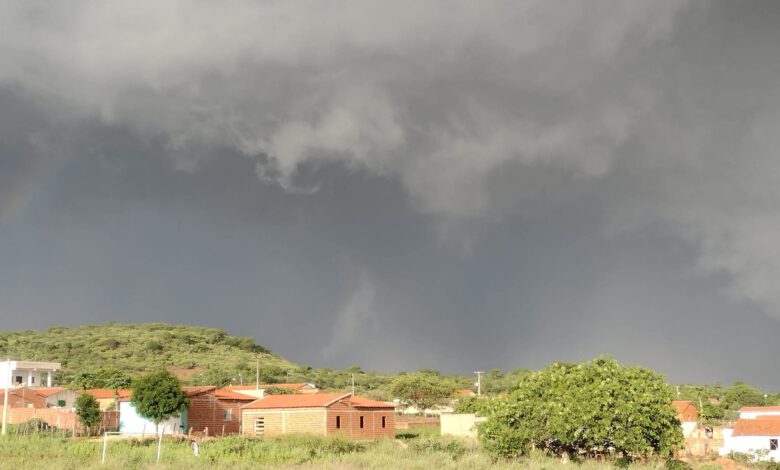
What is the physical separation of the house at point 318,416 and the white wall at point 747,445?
24098mm

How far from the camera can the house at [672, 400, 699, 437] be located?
73.6 metres

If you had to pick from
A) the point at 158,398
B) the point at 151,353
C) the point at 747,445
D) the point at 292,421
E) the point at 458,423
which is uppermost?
the point at 151,353

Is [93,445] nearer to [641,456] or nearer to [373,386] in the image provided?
[641,456]

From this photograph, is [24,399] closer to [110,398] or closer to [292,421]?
[110,398]

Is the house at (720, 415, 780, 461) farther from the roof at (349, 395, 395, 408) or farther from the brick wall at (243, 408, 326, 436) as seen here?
the brick wall at (243, 408, 326, 436)

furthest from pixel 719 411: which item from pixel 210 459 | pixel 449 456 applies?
pixel 210 459

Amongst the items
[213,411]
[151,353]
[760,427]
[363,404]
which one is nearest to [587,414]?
[363,404]

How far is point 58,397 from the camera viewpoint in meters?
71.4

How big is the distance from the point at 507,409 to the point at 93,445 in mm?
22718

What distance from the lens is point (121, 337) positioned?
563 ft

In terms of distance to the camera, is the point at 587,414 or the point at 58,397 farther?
the point at 58,397

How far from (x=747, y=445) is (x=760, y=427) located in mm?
1611

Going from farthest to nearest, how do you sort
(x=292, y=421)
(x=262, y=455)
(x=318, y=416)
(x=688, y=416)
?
(x=688, y=416) < (x=292, y=421) < (x=318, y=416) < (x=262, y=455)

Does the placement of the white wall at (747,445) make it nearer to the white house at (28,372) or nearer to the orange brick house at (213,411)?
the orange brick house at (213,411)
